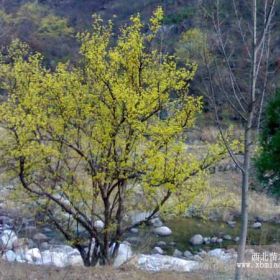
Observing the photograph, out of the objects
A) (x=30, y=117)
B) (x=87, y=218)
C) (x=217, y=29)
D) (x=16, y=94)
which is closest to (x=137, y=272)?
(x=87, y=218)

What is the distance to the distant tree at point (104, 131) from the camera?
21.4 feet

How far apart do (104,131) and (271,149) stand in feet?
6.62

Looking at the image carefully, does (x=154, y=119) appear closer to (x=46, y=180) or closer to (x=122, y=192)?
(x=122, y=192)

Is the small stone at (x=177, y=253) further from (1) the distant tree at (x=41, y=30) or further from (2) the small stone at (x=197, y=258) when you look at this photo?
(1) the distant tree at (x=41, y=30)

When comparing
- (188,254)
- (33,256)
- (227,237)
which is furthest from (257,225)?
(33,256)

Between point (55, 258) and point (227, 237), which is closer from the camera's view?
point (55, 258)

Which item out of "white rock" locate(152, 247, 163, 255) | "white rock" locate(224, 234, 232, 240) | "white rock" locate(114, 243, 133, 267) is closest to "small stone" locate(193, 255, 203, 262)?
"white rock" locate(152, 247, 163, 255)

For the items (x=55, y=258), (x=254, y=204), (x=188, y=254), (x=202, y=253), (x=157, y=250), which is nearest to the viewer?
(x=55, y=258)

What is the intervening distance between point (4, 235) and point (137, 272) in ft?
19.9

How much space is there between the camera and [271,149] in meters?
6.17

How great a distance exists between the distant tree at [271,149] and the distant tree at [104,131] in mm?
700

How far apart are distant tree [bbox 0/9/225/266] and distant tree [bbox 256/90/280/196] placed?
0.70 metres

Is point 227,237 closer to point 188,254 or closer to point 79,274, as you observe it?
point 188,254

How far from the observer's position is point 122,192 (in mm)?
7195
